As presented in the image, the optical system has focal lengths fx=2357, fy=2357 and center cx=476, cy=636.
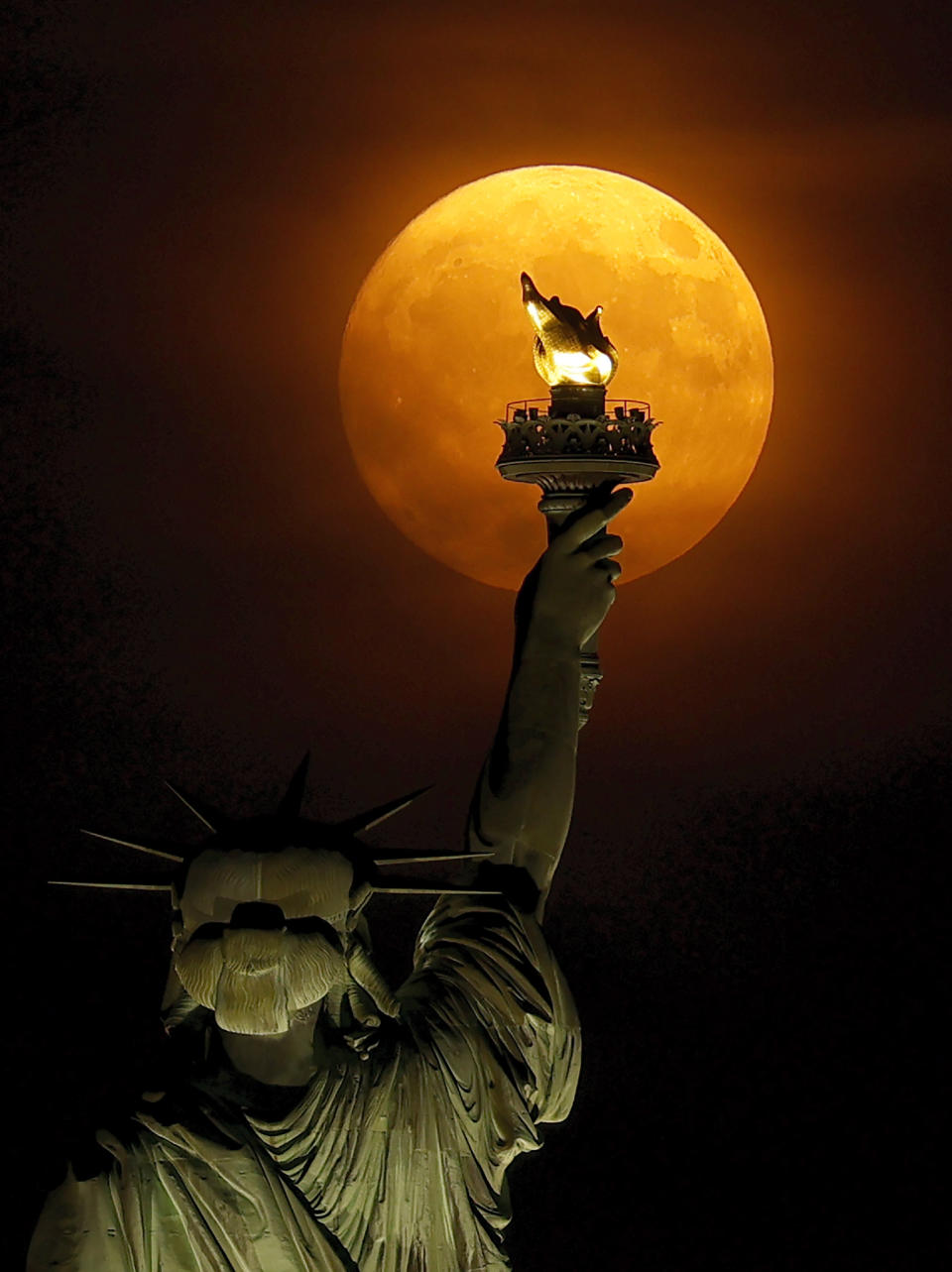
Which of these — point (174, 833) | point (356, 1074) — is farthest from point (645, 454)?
point (174, 833)

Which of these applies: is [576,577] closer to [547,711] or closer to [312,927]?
[547,711]

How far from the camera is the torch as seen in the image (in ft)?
8.69

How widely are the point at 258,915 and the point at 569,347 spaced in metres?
0.81

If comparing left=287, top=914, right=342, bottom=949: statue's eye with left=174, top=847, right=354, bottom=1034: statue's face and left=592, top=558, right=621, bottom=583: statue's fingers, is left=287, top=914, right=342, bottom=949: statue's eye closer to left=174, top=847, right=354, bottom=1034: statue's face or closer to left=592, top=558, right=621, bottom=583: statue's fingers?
left=174, top=847, right=354, bottom=1034: statue's face

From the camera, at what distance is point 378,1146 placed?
2395mm

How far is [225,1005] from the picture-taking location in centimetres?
230

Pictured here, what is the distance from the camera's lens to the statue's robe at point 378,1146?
2295mm

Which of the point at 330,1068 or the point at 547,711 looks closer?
the point at 330,1068

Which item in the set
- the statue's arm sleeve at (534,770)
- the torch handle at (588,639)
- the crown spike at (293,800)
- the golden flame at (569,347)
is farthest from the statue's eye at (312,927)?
the golden flame at (569,347)

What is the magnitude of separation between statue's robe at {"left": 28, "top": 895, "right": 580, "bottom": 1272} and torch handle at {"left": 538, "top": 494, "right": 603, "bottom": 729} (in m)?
0.29

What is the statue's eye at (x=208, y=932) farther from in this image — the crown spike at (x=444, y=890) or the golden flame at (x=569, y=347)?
the golden flame at (x=569, y=347)

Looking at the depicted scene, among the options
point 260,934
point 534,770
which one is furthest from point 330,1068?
point 534,770

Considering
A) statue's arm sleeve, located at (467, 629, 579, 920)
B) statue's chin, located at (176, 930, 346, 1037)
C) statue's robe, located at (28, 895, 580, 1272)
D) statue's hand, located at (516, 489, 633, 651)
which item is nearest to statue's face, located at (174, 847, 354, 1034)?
statue's chin, located at (176, 930, 346, 1037)

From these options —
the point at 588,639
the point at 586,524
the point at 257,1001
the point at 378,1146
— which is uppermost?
the point at 586,524
